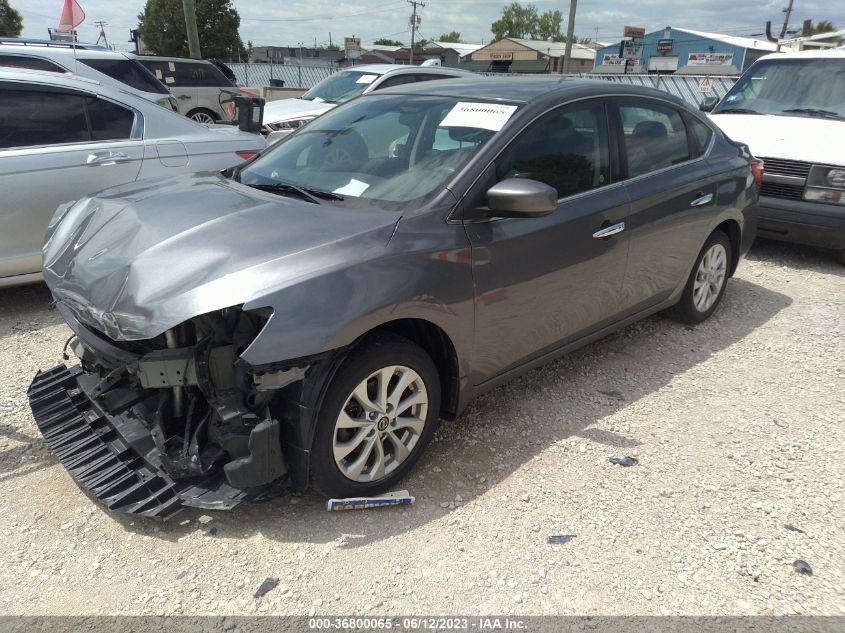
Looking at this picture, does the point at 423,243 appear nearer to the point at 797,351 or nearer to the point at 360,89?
the point at 797,351

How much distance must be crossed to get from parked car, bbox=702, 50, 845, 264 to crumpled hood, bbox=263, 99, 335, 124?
529cm

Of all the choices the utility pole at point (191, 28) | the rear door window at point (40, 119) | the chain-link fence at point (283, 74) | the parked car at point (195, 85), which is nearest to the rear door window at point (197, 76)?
the parked car at point (195, 85)

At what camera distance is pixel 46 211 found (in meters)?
4.46

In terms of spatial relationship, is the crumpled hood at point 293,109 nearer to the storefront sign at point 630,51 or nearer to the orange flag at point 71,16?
the orange flag at point 71,16

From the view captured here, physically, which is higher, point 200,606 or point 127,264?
point 127,264

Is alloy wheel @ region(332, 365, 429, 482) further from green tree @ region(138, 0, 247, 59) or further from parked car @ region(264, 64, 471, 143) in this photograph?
green tree @ region(138, 0, 247, 59)

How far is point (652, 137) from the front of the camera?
399 cm

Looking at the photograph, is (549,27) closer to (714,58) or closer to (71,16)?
(714,58)

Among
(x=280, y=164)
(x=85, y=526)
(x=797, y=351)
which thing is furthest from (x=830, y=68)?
(x=85, y=526)

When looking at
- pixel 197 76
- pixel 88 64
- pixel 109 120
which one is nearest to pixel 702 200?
pixel 109 120

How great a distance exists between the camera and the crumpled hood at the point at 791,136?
6.11 m

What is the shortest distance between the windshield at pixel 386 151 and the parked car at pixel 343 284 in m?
0.01

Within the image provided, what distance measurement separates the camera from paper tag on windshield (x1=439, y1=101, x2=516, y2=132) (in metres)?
3.11

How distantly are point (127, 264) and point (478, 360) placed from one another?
1.59 m
